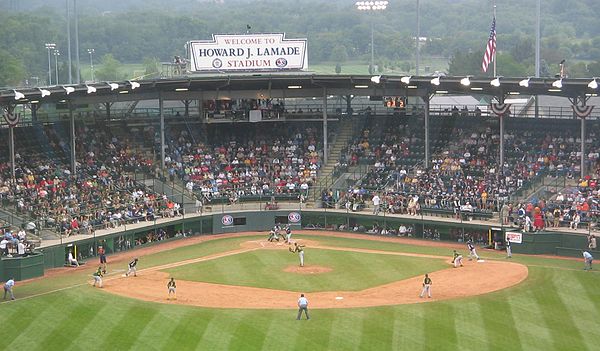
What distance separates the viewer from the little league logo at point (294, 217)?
60.2 meters

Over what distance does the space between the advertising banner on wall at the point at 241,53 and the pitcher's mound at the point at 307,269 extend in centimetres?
2190

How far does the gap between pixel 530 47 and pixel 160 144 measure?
9191 centimetres

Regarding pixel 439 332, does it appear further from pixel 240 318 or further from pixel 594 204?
pixel 594 204

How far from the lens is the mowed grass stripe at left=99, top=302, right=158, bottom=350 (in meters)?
34.4

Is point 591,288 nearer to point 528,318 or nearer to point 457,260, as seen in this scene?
point 528,318

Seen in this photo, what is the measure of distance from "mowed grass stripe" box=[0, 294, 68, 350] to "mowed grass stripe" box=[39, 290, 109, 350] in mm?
361

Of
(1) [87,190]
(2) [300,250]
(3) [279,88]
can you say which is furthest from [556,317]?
(3) [279,88]

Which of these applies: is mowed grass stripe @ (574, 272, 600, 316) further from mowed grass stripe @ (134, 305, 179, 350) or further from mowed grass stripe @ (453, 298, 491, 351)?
mowed grass stripe @ (134, 305, 179, 350)

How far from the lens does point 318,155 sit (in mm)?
66688

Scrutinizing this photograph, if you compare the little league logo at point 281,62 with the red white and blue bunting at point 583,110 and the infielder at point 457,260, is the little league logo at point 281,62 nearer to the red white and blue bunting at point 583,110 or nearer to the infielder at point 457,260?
the red white and blue bunting at point 583,110

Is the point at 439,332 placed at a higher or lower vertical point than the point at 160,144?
lower

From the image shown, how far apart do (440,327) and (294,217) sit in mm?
25406

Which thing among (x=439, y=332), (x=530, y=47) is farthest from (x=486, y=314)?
(x=530, y=47)

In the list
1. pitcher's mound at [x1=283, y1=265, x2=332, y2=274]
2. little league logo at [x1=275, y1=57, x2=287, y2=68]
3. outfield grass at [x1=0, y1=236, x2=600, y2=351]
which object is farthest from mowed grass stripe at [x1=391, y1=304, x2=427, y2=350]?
little league logo at [x1=275, y1=57, x2=287, y2=68]
